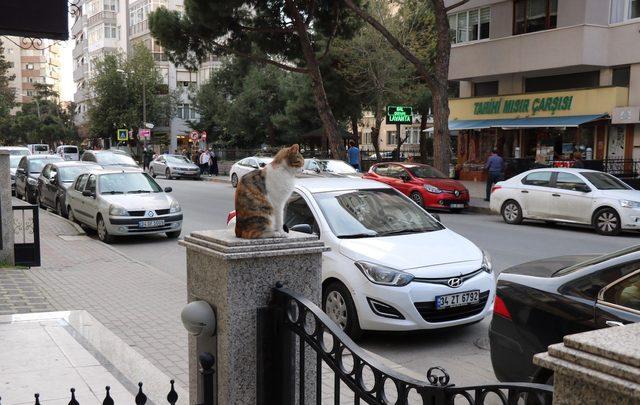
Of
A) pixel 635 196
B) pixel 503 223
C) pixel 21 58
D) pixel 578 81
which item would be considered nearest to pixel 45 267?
pixel 503 223

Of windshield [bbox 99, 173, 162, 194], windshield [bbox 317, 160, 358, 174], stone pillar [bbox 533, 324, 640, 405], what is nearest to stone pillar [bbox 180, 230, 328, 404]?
stone pillar [bbox 533, 324, 640, 405]

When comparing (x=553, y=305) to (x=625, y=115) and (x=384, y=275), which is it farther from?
(x=625, y=115)

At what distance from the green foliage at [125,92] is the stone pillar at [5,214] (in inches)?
1686

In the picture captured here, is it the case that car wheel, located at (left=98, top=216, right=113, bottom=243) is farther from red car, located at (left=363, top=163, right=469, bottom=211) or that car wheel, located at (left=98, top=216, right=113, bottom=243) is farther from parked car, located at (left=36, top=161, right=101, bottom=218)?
red car, located at (left=363, top=163, right=469, bottom=211)

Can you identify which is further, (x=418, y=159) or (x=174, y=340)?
(x=418, y=159)

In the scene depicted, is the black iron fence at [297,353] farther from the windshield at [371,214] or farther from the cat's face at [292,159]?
the windshield at [371,214]

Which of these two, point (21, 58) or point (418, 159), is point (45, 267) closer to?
point (418, 159)

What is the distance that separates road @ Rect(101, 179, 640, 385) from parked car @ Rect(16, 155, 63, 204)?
5.04 metres

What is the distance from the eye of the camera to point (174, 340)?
251 inches

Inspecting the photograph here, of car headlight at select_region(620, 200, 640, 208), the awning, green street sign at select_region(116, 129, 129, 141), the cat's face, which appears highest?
the awning

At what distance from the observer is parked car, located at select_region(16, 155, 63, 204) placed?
70.1ft

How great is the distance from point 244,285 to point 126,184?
12.4 m

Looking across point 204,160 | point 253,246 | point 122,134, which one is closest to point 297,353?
point 253,246

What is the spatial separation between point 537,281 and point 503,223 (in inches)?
494
